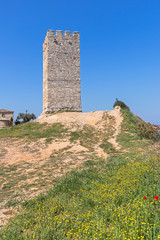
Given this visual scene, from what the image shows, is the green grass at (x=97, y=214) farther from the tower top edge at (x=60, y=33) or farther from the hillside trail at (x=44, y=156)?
the tower top edge at (x=60, y=33)

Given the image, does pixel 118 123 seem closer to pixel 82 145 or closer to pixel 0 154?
pixel 82 145

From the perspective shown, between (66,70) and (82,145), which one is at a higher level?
(66,70)

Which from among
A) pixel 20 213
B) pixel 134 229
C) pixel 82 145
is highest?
pixel 82 145

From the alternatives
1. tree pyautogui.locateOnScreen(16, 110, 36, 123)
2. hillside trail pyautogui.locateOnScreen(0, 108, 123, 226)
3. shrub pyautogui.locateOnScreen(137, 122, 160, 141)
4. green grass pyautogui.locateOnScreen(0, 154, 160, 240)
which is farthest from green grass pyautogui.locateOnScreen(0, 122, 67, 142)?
tree pyautogui.locateOnScreen(16, 110, 36, 123)

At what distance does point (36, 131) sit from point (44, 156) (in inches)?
220

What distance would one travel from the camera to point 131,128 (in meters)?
17.8

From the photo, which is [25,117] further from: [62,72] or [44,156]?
[44,156]

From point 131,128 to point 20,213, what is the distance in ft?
45.4

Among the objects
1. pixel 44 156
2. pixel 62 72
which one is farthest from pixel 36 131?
pixel 62 72

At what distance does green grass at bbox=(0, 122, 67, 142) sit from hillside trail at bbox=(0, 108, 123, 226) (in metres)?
0.78

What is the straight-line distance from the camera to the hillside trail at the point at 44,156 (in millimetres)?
7772

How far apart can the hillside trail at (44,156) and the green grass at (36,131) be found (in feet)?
2.57

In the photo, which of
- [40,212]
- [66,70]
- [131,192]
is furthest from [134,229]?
→ [66,70]

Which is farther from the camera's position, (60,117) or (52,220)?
(60,117)
